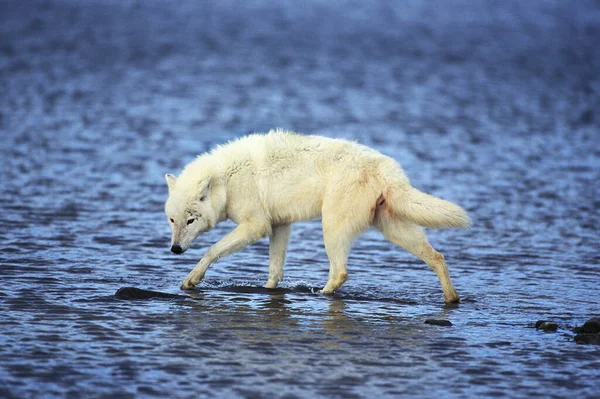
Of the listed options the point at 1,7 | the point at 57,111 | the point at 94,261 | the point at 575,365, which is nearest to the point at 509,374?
the point at 575,365

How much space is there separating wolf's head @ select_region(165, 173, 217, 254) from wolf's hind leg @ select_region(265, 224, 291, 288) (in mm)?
824

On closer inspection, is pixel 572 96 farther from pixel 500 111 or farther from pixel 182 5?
pixel 182 5

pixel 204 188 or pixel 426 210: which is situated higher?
pixel 204 188

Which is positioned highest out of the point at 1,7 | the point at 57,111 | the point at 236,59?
the point at 1,7

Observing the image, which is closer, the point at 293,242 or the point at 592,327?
the point at 592,327

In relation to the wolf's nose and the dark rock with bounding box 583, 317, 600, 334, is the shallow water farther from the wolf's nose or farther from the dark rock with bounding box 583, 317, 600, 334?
the wolf's nose

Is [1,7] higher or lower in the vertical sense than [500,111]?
higher

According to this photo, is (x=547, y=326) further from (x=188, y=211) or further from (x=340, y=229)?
(x=188, y=211)

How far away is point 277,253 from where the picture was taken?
35.8 ft

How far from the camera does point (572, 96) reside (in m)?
33.2

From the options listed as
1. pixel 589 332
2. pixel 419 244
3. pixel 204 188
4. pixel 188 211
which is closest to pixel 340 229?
pixel 419 244

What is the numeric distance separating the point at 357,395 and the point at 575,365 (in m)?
1.92

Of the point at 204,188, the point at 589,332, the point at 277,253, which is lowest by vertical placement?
the point at 589,332

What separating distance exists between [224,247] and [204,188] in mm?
647
